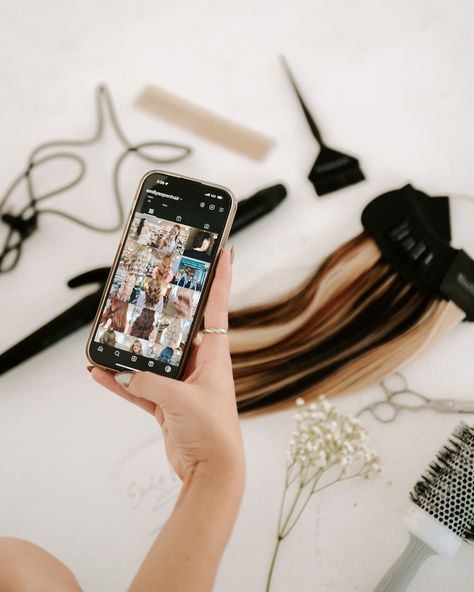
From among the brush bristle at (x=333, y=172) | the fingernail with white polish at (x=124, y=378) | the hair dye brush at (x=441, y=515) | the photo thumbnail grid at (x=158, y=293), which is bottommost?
the hair dye brush at (x=441, y=515)

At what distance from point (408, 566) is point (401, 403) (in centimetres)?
22

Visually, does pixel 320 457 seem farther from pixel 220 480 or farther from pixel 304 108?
pixel 304 108

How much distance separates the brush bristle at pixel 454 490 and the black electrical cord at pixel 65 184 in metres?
0.59

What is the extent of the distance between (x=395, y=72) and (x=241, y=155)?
→ 320mm

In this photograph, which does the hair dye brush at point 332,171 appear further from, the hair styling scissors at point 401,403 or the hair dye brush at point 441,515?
the hair dye brush at point 441,515

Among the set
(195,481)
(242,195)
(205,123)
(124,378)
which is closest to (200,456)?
(195,481)

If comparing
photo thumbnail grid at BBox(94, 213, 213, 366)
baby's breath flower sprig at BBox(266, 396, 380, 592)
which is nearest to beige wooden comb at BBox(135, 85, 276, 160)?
photo thumbnail grid at BBox(94, 213, 213, 366)

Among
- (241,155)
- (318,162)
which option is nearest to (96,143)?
(241,155)

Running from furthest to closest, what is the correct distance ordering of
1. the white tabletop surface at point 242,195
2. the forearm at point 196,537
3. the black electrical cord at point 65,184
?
the black electrical cord at point 65,184 < the white tabletop surface at point 242,195 < the forearm at point 196,537

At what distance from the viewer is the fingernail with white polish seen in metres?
0.62

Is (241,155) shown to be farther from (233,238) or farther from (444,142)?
(444,142)

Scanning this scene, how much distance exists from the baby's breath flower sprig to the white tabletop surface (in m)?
0.02

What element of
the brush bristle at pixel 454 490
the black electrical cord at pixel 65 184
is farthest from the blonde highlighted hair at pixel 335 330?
the black electrical cord at pixel 65 184

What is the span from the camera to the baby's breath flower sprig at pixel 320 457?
69 centimetres
